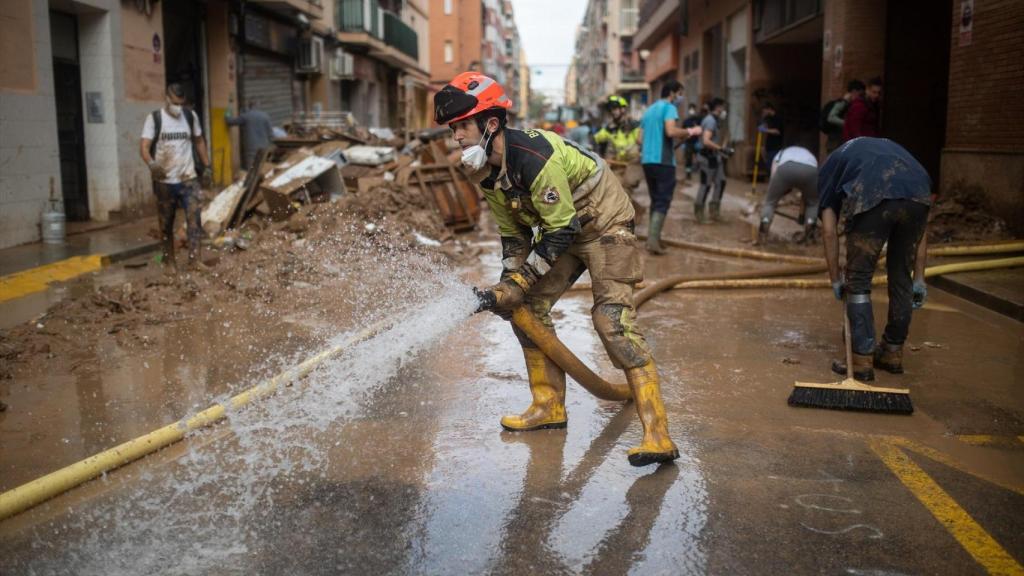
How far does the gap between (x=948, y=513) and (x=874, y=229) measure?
2213mm

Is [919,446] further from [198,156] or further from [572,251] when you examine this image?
[198,156]

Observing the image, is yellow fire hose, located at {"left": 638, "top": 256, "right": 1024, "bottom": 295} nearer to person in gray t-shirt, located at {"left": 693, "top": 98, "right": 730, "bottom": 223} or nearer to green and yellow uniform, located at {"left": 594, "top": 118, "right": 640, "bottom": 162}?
person in gray t-shirt, located at {"left": 693, "top": 98, "right": 730, "bottom": 223}

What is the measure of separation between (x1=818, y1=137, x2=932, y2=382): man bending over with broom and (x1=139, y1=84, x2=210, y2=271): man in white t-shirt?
6.13 m

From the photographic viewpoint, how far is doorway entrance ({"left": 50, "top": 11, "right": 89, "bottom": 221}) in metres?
12.8

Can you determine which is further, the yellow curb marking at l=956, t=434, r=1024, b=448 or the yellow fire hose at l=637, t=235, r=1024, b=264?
the yellow fire hose at l=637, t=235, r=1024, b=264

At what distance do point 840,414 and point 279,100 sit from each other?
21.2 m

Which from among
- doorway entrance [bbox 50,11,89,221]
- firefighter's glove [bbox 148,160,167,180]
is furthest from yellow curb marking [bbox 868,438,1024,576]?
doorway entrance [bbox 50,11,89,221]

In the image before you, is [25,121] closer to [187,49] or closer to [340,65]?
[187,49]

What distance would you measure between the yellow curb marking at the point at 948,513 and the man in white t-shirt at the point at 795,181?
21.0ft

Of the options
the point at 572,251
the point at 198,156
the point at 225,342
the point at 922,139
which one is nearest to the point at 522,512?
the point at 572,251

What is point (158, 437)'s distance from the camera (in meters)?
4.08

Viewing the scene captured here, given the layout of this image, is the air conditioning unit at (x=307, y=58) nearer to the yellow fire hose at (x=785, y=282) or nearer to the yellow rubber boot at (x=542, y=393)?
the yellow fire hose at (x=785, y=282)

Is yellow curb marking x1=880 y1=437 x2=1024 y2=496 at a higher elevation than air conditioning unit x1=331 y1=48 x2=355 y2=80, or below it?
below

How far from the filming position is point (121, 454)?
387 cm
